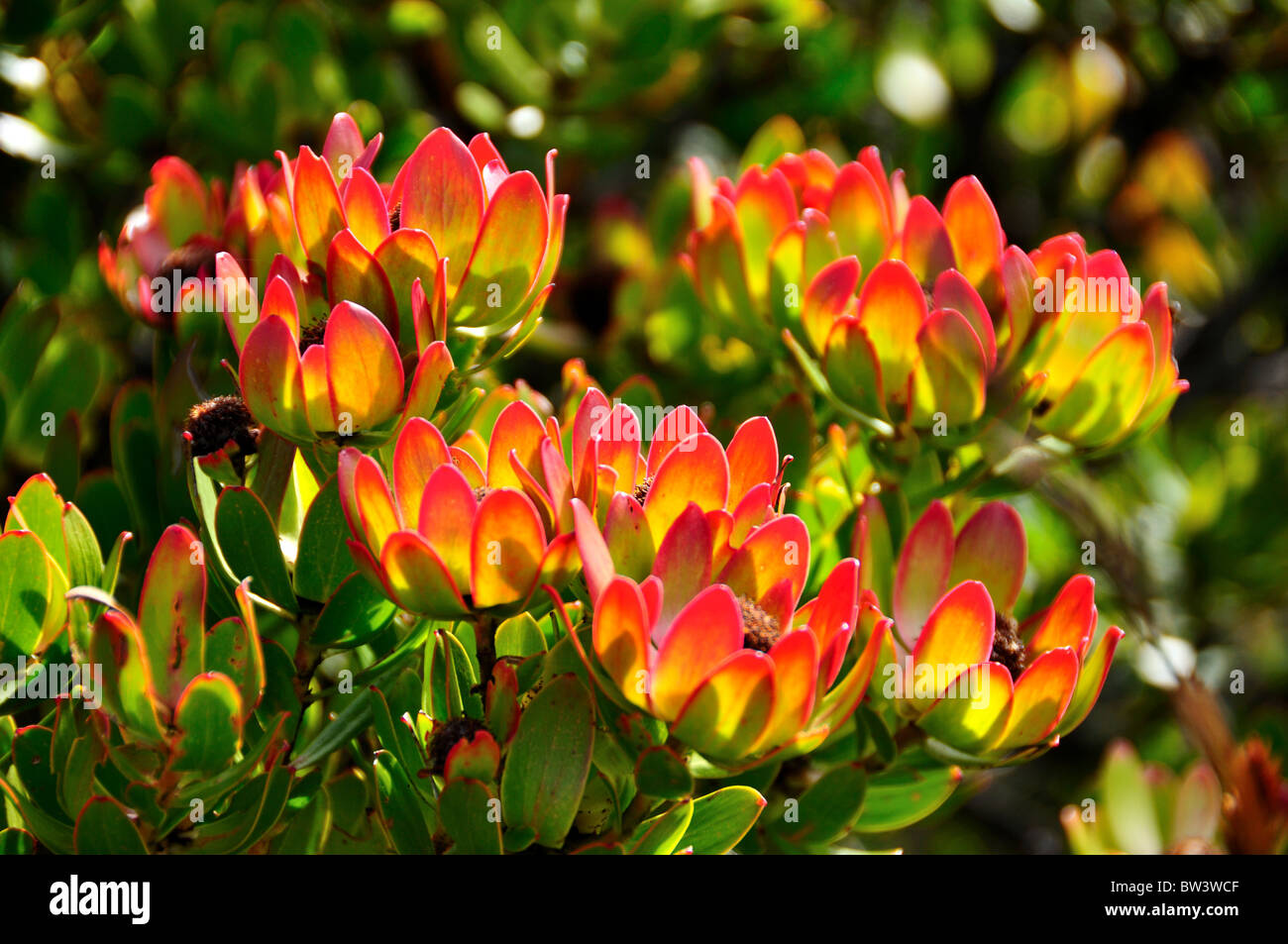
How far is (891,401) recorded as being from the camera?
89cm

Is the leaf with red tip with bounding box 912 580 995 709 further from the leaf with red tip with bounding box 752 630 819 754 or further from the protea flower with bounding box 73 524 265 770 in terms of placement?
the protea flower with bounding box 73 524 265 770

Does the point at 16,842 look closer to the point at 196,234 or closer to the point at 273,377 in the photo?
the point at 273,377

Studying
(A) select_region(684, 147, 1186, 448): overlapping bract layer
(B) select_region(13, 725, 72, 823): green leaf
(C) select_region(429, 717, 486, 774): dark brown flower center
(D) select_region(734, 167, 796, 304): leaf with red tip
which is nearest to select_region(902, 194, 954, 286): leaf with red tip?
(A) select_region(684, 147, 1186, 448): overlapping bract layer

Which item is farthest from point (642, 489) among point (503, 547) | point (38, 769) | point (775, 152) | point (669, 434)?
point (775, 152)

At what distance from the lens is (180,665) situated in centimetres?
71

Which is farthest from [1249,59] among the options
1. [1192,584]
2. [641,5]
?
[641,5]

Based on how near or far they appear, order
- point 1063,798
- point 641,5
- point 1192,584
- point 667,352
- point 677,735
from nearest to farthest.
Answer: point 677,735
point 667,352
point 641,5
point 1192,584
point 1063,798

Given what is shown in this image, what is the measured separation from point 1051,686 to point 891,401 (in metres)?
0.26

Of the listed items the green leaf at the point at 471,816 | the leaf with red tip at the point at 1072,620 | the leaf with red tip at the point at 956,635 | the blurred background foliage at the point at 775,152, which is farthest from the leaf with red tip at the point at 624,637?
the blurred background foliage at the point at 775,152

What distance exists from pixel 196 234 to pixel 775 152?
70 cm

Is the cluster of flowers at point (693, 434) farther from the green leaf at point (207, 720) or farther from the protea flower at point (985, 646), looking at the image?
the green leaf at point (207, 720)

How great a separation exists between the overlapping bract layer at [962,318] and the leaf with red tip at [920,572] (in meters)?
0.10

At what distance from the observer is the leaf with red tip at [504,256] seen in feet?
2.51
